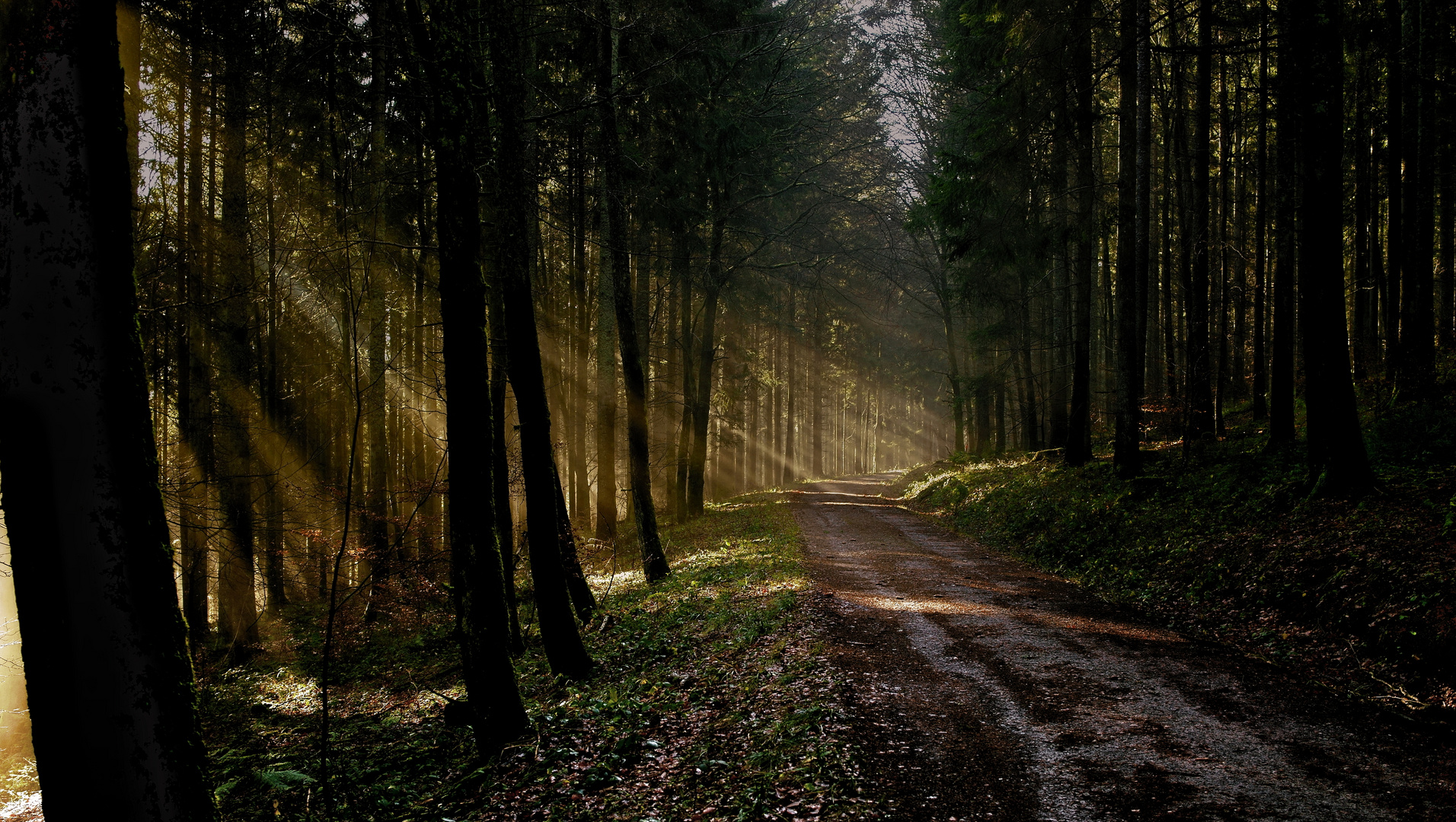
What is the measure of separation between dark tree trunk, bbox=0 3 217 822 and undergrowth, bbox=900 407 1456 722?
824 cm

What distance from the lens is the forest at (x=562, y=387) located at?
316 cm

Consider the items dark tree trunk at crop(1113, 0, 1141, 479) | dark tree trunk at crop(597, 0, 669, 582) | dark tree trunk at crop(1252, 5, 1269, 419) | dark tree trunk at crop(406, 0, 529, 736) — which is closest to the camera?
dark tree trunk at crop(406, 0, 529, 736)

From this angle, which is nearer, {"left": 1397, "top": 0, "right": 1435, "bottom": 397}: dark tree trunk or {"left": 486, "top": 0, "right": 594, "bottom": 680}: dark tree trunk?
{"left": 486, "top": 0, "right": 594, "bottom": 680}: dark tree trunk

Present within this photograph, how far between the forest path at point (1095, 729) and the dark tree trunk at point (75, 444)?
409 centimetres

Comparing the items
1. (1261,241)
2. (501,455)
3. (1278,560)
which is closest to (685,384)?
(501,455)

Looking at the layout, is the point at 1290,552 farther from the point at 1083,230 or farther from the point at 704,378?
the point at 704,378

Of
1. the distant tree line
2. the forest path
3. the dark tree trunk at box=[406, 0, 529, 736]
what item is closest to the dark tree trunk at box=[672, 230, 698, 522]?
the distant tree line

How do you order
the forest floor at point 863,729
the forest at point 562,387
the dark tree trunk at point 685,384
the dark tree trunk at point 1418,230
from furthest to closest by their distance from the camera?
1. the dark tree trunk at point 685,384
2. the dark tree trunk at point 1418,230
3. the forest floor at point 863,729
4. the forest at point 562,387

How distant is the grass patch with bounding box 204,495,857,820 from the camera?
5148 mm

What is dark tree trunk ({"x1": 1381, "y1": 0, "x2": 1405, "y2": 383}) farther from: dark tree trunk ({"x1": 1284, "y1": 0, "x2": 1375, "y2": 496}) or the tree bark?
the tree bark

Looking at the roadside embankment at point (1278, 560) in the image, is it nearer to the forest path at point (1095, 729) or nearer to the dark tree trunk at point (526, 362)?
the forest path at point (1095, 729)

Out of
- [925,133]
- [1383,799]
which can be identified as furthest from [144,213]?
[925,133]

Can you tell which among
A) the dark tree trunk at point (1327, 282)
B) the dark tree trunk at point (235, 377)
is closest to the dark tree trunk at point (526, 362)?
the dark tree trunk at point (235, 377)

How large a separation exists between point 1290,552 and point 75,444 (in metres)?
10.9
